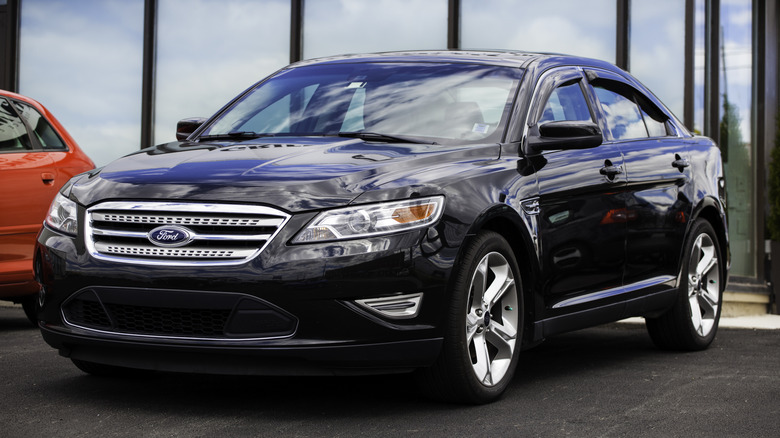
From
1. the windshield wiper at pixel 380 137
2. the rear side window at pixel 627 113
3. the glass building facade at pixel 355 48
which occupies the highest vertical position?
the glass building facade at pixel 355 48

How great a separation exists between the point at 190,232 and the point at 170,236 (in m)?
0.09

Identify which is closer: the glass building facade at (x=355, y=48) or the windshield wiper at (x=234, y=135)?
the windshield wiper at (x=234, y=135)

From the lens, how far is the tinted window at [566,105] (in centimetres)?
578

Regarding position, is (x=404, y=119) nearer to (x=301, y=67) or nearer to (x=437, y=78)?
(x=437, y=78)

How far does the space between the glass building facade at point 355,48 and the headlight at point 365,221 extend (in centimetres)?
703

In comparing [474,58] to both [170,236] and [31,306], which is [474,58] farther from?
[31,306]

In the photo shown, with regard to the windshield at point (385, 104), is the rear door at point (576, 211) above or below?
below

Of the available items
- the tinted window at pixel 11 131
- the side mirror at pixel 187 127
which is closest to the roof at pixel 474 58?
the side mirror at pixel 187 127

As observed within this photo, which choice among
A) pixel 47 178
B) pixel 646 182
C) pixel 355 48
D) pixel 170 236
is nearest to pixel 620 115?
pixel 646 182

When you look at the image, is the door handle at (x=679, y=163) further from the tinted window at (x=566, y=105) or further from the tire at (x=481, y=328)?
the tire at (x=481, y=328)

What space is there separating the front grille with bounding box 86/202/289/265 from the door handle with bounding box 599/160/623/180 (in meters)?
2.12

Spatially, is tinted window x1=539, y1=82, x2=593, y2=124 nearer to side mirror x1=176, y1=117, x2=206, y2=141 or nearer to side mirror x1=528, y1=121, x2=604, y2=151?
side mirror x1=528, y1=121, x2=604, y2=151

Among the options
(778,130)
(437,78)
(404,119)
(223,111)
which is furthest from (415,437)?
(778,130)

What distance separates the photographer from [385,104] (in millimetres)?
5574
